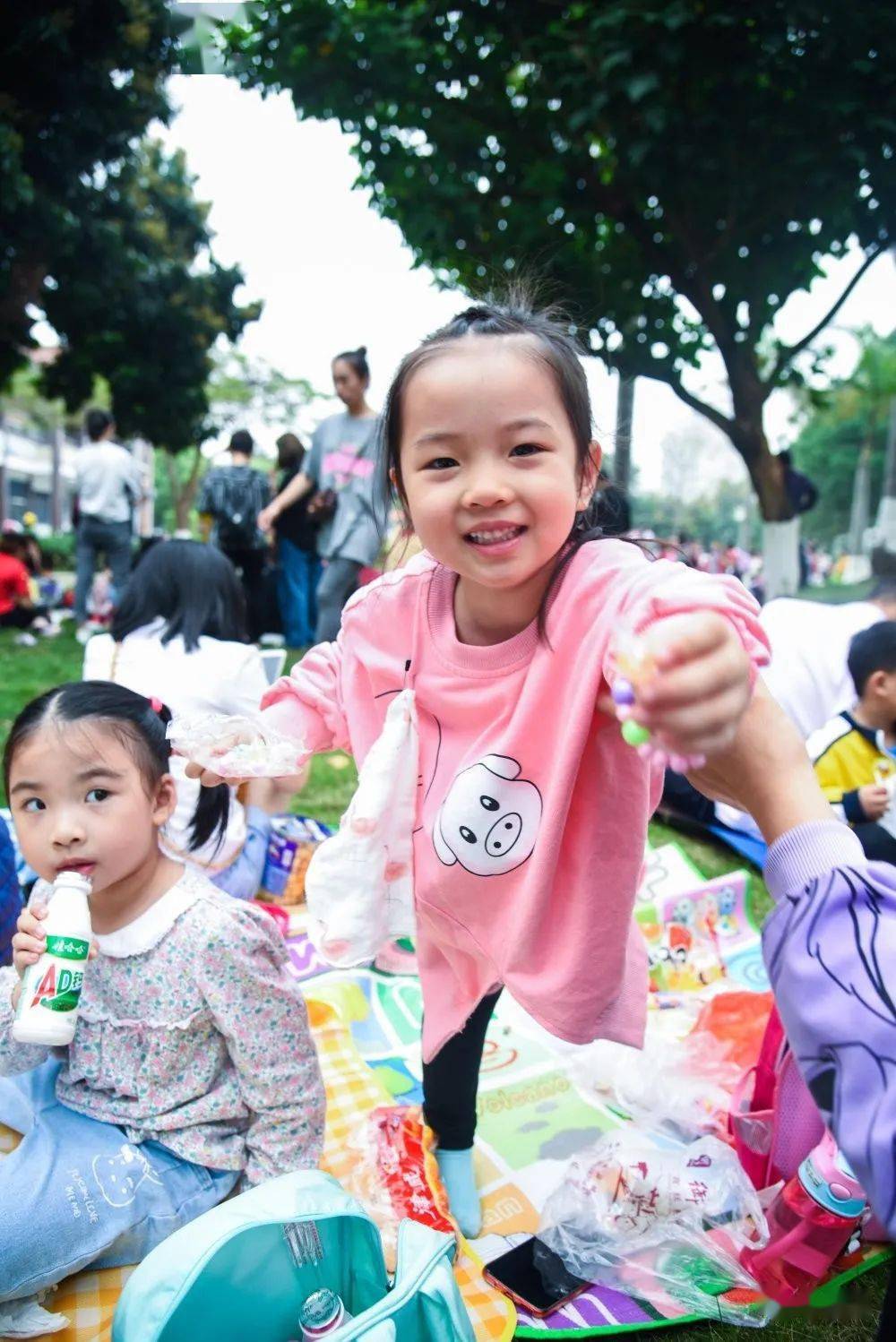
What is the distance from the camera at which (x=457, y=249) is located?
6.55m

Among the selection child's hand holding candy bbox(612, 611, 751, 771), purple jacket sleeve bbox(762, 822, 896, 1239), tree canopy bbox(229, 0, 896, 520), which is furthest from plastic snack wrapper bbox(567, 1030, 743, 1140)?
tree canopy bbox(229, 0, 896, 520)

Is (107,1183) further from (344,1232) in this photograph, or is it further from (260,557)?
(260,557)

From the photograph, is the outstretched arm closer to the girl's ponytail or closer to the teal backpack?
the girl's ponytail

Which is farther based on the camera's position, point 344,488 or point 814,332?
point 814,332

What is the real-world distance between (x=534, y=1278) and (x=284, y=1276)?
22.5 inches

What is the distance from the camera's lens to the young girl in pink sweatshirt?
1.17 meters

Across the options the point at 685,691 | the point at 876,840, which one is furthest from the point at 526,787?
the point at 876,840

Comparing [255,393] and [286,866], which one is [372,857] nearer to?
[286,866]

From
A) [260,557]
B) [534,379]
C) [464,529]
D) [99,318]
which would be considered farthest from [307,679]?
[99,318]

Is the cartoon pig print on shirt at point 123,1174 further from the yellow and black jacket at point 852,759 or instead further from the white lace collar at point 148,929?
the yellow and black jacket at point 852,759

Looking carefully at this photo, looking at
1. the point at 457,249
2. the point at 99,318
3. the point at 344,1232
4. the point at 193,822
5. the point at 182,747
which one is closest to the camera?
the point at 344,1232

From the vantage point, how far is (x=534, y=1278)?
5.21 ft

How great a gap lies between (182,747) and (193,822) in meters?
0.75

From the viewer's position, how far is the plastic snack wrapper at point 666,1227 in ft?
4.97
